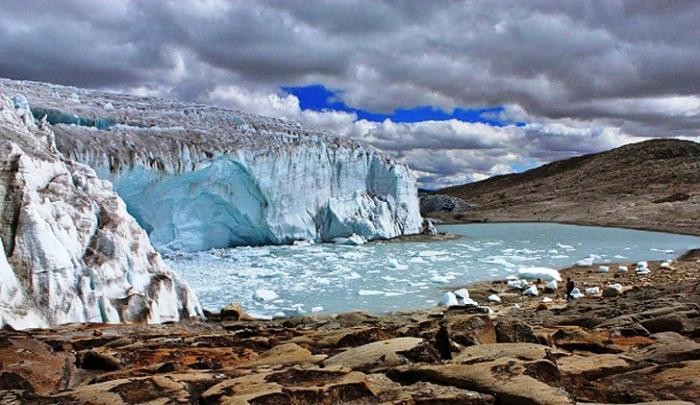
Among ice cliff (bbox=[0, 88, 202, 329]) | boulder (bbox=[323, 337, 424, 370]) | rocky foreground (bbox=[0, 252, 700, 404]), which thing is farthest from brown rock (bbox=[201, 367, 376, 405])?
ice cliff (bbox=[0, 88, 202, 329])

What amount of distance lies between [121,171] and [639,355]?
59.8 feet

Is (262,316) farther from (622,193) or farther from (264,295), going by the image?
(622,193)

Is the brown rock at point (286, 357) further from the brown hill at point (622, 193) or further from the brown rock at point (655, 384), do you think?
the brown hill at point (622, 193)

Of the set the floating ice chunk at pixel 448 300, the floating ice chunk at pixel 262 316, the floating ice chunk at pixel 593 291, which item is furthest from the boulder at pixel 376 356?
the floating ice chunk at pixel 593 291

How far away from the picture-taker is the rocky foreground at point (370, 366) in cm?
393

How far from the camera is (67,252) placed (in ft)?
30.5

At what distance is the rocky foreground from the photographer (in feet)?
12.9

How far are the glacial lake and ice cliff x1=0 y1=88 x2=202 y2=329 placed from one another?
2.85 meters

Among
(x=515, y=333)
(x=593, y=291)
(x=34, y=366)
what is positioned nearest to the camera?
(x=34, y=366)

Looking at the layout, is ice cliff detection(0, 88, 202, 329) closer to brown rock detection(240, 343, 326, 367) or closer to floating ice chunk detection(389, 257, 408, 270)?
brown rock detection(240, 343, 326, 367)

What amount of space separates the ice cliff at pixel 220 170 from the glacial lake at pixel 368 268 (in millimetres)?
1420

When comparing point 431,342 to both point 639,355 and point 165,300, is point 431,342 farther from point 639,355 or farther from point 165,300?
point 165,300

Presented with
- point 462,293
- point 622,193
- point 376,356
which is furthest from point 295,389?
point 622,193

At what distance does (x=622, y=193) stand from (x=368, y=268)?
5590 centimetres
